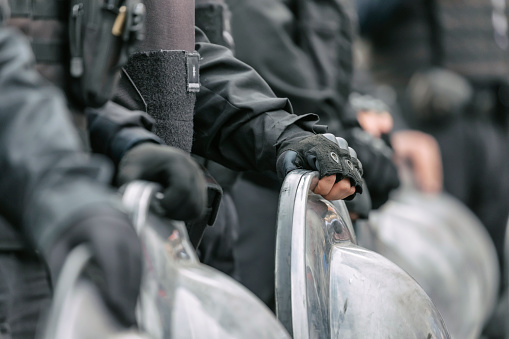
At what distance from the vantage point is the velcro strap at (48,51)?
2.01 metres

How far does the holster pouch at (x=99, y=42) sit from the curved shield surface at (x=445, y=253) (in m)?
2.62

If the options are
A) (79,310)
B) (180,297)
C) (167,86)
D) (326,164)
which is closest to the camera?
(79,310)

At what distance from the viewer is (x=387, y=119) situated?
5020 mm

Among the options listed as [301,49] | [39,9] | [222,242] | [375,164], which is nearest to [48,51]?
[39,9]

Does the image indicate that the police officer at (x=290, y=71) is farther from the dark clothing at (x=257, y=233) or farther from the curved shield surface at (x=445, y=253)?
the curved shield surface at (x=445, y=253)

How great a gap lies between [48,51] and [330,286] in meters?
0.73

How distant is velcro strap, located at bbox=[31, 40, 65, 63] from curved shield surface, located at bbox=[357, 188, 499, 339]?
270 centimetres

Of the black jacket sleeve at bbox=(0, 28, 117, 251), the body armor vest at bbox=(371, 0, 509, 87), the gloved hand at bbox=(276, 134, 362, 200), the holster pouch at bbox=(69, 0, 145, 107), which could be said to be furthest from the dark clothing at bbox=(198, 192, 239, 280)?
the body armor vest at bbox=(371, 0, 509, 87)

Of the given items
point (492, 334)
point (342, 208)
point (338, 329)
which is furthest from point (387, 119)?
point (338, 329)

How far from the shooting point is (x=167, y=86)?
2.52m

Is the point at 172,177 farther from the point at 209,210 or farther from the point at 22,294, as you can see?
the point at 209,210

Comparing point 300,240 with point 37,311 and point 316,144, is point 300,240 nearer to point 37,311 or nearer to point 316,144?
point 316,144

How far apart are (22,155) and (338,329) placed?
32.1 inches

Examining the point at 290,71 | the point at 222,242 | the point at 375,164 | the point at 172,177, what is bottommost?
the point at 375,164
